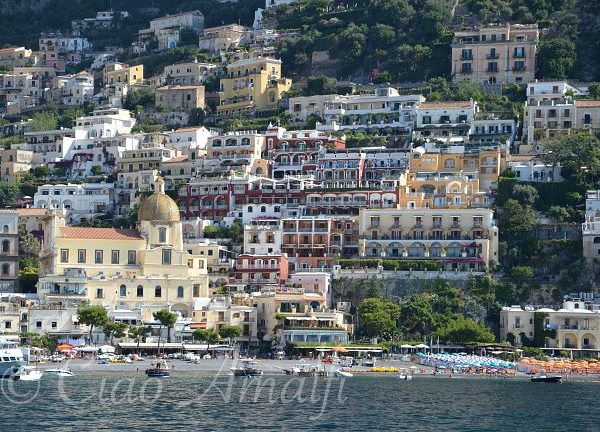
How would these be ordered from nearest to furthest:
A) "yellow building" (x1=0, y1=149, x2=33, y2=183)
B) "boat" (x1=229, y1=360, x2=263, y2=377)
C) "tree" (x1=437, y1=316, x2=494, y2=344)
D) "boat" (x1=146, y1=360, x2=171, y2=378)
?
1. "boat" (x1=146, y1=360, x2=171, y2=378)
2. "boat" (x1=229, y1=360, x2=263, y2=377)
3. "tree" (x1=437, y1=316, x2=494, y2=344)
4. "yellow building" (x1=0, y1=149, x2=33, y2=183)

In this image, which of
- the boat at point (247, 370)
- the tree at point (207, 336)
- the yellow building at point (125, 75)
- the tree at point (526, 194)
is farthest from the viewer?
the yellow building at point (125, 75)

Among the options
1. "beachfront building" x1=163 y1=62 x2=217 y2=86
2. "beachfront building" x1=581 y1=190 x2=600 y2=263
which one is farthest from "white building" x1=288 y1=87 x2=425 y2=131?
"beachfront building" x1=581 y1=190 x2=600 y2=263

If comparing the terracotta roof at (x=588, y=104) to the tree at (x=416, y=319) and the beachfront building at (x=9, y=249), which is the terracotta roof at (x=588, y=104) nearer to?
the tree at (x=416, y=319)

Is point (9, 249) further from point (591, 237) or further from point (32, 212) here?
point (591, 237)

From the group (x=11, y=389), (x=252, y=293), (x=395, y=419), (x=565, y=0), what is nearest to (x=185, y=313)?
(x=252, y=293)

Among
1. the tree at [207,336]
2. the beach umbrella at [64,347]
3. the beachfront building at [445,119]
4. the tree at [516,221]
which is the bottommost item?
the beach umbrella at [64,347]

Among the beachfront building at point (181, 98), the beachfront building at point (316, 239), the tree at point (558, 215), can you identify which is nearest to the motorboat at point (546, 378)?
the tree at point (558, 215)

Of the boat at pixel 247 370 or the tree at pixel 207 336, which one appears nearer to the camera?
the boat at pixel 247 370

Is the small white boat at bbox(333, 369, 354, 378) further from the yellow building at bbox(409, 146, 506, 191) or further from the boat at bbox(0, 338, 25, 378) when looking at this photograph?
the yellow building at bbox(409, 146, 506, 191)
